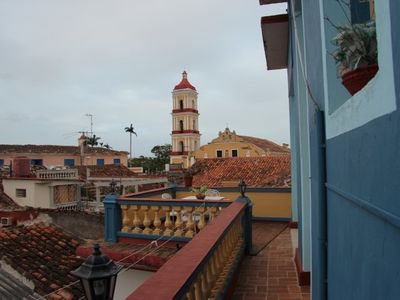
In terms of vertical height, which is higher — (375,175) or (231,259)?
(375,175)

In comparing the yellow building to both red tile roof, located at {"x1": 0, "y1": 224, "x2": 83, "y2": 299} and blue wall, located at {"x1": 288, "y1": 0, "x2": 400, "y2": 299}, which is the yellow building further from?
blue wall, located at {"x1": 288, "y1": 0, "x2": 400, "y2": 299}

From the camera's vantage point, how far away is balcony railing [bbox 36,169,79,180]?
23.3 metres

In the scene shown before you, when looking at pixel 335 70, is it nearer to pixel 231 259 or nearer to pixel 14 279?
pixel 231 259

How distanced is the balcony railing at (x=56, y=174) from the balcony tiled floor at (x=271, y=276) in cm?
1882

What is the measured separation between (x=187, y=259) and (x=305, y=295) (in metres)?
2.22

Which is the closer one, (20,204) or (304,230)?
(304,230)

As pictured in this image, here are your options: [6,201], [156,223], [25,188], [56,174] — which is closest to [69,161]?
[56,174]

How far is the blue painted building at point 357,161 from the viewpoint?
1.07 meters

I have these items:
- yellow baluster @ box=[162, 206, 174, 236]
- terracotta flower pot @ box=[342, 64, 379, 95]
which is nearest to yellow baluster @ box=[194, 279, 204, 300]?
terracotta flower pot @ box=[342, 64, 379, 95]

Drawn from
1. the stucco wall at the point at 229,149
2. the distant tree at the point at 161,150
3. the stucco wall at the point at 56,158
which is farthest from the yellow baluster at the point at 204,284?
the distant tree at the point at 161,150

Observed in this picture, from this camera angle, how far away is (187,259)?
2898 millimetres

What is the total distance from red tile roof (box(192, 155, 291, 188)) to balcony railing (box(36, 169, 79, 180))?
862 cm

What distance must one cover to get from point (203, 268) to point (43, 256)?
6.21 meters

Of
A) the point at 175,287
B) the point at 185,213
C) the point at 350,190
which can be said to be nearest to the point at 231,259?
the point at 185,213
